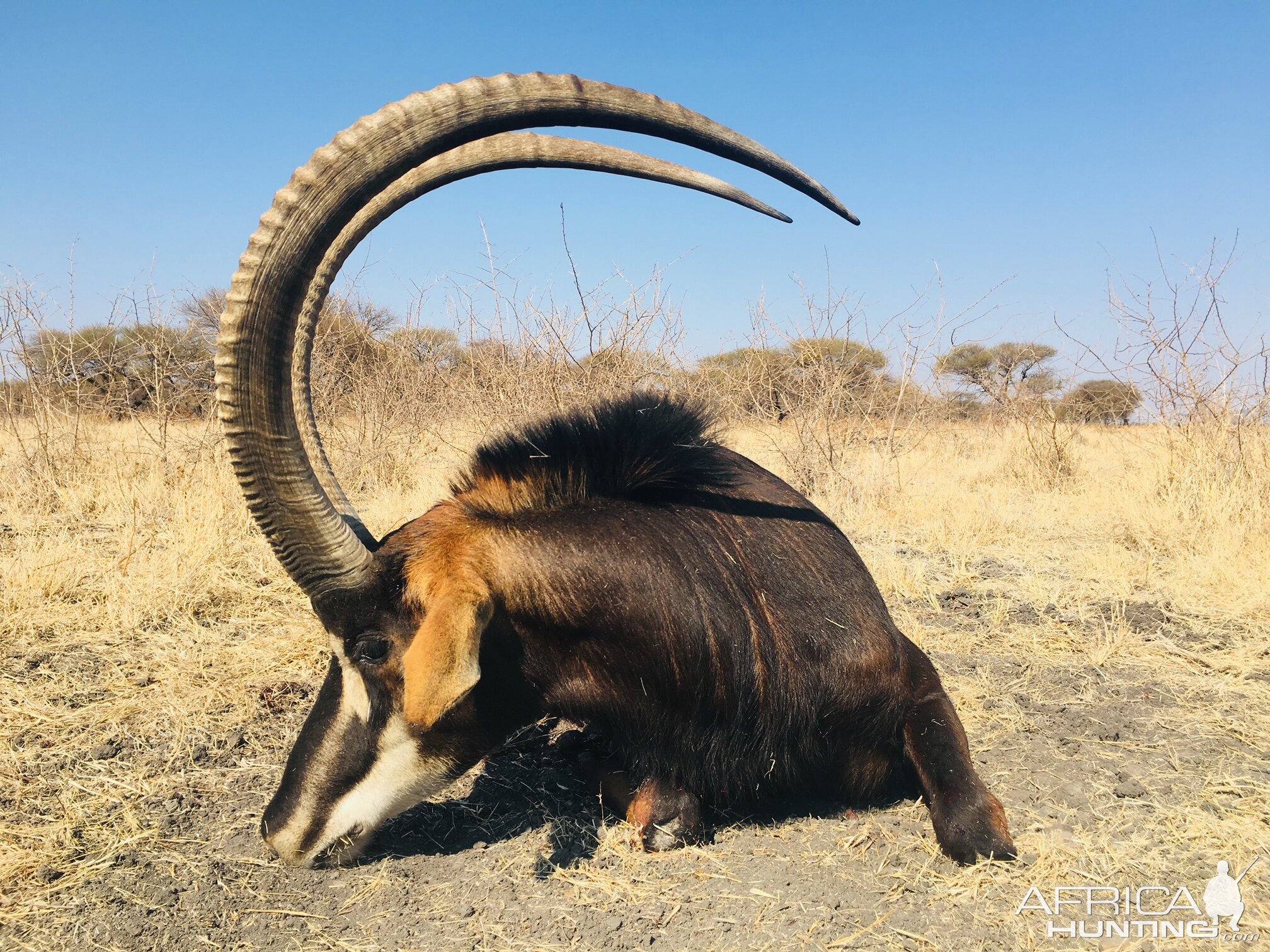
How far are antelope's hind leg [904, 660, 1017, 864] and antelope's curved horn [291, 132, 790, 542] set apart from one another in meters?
1.85

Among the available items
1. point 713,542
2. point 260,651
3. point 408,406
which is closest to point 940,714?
point 713,542

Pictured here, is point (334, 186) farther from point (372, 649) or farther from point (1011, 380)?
point (1011, 380)

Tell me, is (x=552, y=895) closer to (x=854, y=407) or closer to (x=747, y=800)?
(x=747, y=800)

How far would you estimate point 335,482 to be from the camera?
287 cm

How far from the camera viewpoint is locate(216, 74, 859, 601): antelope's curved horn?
197 centimetres

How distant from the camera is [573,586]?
8.41 ft

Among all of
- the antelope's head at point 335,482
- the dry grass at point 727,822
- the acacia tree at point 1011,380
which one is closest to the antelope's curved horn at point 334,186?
the antelope's head at point 335,482

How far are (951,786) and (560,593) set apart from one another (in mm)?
1525

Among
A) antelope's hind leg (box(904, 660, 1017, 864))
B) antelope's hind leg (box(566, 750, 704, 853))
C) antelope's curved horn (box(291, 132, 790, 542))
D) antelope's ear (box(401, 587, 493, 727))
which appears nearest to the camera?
antelope's ear (box(401, 587, 493, 727))

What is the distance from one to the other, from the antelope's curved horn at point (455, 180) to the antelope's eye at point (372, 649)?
361mm

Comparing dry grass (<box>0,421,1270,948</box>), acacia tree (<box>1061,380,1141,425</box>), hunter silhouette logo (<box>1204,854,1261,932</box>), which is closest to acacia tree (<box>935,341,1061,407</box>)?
acacia tree (<box>1061,380,1141,425</box>)

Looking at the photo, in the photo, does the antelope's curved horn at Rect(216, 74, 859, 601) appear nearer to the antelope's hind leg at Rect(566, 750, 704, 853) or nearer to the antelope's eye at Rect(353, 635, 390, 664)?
the antelope's eye at Rect(353, 635, 390, 664)

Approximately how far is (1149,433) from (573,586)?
32.1 ft

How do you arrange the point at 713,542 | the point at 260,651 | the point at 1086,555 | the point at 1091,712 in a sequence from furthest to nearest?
the point at 1086,555
the point at 260,651
the point at 1091,712
the point at 713,542
